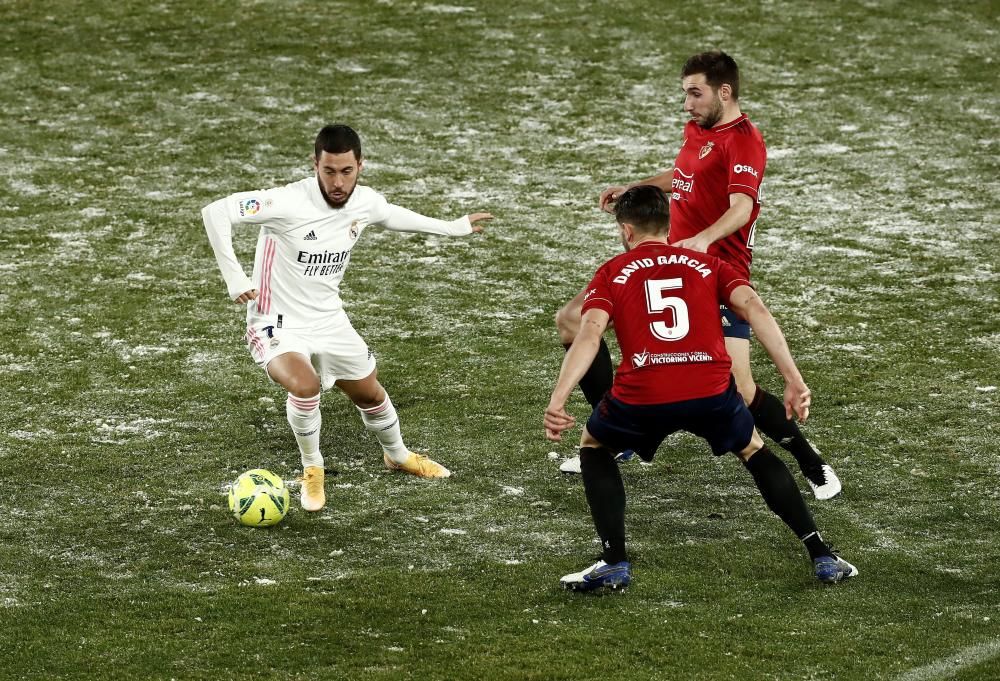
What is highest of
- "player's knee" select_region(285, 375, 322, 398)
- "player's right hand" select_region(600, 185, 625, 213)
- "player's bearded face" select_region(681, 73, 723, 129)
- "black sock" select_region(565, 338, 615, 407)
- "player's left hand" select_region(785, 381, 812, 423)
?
"player's bearded face" select_region(681, 73, 723, 129)

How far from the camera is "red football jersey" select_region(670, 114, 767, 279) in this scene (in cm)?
765

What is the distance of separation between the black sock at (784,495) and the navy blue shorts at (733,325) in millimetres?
1137

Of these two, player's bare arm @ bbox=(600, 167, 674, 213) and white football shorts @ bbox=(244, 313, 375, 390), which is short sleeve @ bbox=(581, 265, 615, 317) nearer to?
player's bare arm @ bbox=(600, 167, 674, 213)

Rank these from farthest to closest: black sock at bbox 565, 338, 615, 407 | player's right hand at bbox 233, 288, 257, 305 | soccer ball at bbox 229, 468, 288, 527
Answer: black sock at bbox 565, 338, 615, 407
player's right hand at bbox 233, 288, 257, 305
soccer ball at bbox 229, 468, 288, 527

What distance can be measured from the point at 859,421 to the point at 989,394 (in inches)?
37.7

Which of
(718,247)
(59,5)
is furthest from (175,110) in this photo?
(718,247)

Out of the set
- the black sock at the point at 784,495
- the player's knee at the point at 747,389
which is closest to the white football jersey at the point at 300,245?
the player's knee at the point at 747,389

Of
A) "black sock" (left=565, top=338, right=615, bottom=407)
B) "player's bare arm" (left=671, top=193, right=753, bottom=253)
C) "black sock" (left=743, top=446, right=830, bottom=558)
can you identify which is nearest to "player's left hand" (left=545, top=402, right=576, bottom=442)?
"black sock" (left=743, top=446, right=830, bottom=558)

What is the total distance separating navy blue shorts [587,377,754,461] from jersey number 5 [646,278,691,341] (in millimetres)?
301

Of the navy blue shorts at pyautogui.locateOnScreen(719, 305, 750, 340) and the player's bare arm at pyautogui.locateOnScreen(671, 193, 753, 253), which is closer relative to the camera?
the player's bare arm at pyautogui.locateOnScreen(671, 193, 753, 253)

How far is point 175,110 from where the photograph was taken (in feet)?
50.7

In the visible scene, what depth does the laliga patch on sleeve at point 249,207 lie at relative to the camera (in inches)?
308

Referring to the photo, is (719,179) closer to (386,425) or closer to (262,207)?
(386,425)

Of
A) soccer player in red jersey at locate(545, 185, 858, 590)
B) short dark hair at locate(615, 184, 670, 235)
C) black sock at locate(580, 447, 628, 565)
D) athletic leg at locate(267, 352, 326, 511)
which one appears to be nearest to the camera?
soccer player in red jersey at locate(545, 185, 858, 590)
